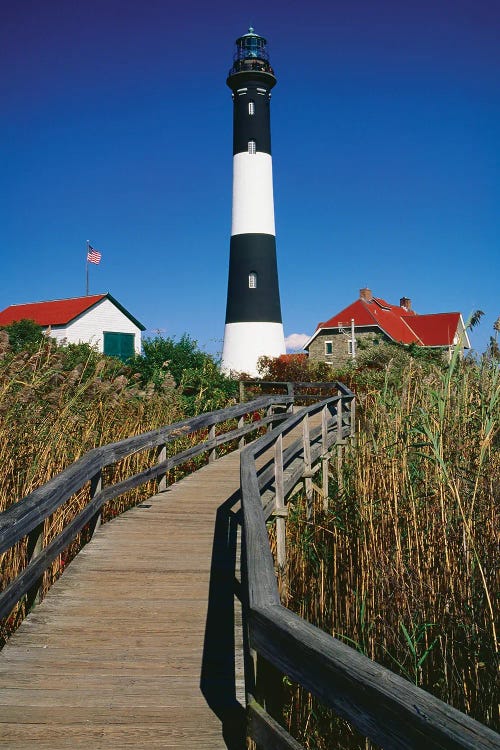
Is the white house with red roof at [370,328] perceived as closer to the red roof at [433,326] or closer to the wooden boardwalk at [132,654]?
the red roof at [433,326]

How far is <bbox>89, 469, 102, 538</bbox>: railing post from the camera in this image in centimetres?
571

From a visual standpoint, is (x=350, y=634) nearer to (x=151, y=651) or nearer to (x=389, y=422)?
(x=151, y=651)

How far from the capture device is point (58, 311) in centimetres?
3122

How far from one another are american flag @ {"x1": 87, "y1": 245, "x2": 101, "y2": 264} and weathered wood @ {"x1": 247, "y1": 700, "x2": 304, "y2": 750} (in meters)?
30.6

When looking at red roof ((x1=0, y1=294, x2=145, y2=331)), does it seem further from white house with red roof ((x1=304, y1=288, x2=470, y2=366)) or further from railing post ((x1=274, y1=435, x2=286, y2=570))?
railing post ((x1=274, y1=435, x2=286, y2=570))

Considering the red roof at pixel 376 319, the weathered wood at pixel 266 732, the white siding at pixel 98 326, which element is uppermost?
the red roof at pixel 376 319

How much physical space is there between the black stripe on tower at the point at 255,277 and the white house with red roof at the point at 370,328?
44.6 feet

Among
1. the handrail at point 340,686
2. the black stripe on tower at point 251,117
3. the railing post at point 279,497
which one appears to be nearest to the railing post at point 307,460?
the railing post at point 279,497

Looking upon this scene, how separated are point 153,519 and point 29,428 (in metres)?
1.64

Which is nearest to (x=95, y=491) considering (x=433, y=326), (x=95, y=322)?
(x=95, y=322)

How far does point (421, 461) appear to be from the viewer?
5398mm

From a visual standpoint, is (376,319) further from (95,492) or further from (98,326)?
(95,492)

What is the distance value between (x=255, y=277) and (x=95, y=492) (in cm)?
2020

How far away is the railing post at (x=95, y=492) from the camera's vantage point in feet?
18.7
